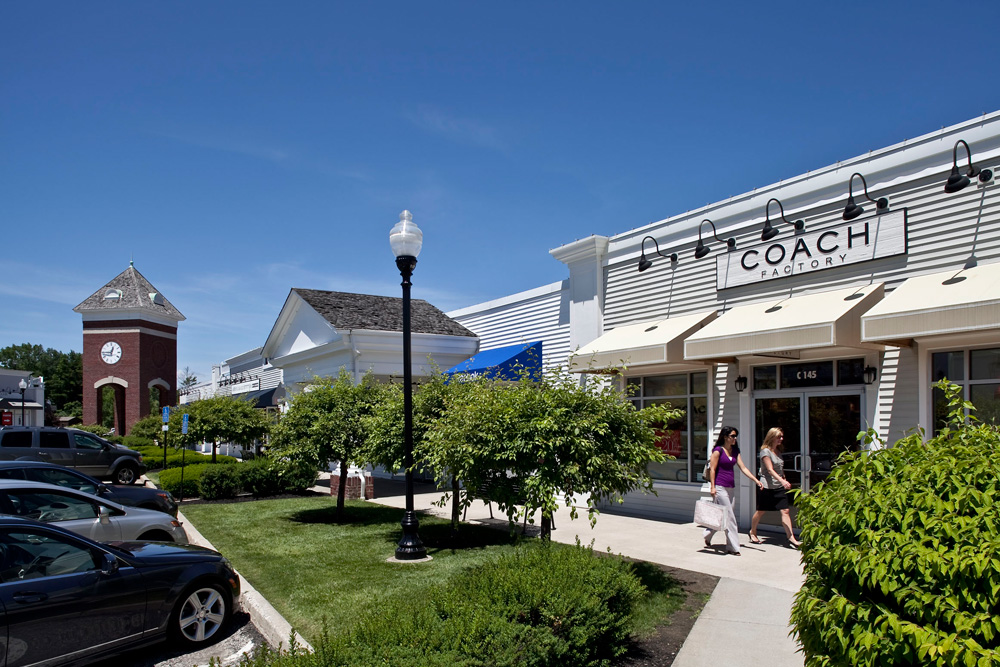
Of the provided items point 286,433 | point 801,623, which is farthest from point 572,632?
point 286,433

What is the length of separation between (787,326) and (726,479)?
232cm

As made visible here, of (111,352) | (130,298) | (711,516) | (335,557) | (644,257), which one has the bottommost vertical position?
(335,557)

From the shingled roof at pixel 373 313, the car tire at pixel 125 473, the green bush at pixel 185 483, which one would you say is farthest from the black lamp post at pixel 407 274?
the car tire at pixel 125 473

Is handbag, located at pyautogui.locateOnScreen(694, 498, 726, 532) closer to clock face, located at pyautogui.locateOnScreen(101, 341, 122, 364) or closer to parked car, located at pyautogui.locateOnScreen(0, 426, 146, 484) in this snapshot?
parked car, located at pyautogui.locateOnScreen(0, 426, 146, 484)

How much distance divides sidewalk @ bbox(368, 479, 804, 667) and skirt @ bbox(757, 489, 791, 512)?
1.87ft

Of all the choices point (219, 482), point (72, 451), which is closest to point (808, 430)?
point (219, 482)

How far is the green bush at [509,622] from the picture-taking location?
3.87m

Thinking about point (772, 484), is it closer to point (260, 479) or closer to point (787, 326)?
point (787, 326)

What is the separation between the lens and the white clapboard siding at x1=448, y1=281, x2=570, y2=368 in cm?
1588

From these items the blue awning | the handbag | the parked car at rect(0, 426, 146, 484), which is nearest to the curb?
the handbag

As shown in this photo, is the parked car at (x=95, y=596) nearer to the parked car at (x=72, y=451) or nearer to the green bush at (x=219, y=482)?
the green bush at (x=219, y=482)

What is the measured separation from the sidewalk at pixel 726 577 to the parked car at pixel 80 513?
564 centimetres

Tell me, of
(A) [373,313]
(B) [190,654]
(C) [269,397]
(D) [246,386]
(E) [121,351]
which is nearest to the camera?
(B) [190,654]

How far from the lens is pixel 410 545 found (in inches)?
369
